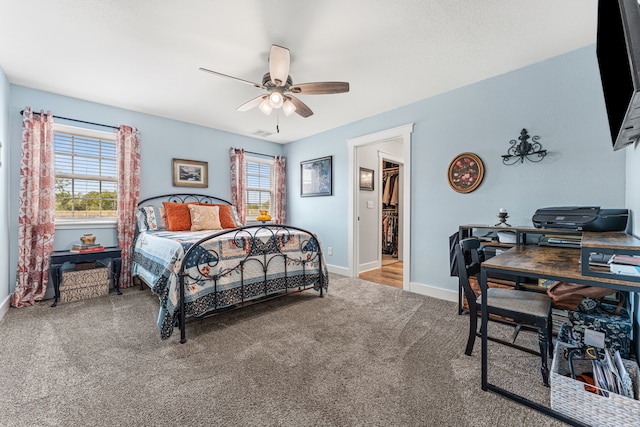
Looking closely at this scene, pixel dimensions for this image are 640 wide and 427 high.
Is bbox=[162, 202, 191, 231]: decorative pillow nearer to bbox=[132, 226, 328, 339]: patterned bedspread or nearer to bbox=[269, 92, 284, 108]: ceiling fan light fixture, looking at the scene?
bbox=[132, 226, 328, 339]: patterned bedspread

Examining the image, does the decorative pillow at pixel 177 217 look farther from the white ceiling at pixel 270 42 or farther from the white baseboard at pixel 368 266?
the white baseboard at pixel 368 266

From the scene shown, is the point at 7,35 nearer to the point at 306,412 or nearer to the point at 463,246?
the point at 306,412

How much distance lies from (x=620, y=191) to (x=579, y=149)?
46 centimetres

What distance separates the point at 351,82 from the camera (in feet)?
9.99

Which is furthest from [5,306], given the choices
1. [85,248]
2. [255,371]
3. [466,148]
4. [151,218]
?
[466,148]

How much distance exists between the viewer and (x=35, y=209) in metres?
3.12

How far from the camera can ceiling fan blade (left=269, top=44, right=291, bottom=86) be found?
2148 mm

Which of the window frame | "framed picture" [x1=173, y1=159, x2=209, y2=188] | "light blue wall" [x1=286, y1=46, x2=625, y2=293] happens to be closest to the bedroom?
"light blue wall" [x1=286, y1=46, x2=625, y2=293]

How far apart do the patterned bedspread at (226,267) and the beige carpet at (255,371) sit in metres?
0.25

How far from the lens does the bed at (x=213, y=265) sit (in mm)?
2297

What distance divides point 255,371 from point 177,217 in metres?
2.69

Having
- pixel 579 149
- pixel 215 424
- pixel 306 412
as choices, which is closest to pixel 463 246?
pixel 306 412

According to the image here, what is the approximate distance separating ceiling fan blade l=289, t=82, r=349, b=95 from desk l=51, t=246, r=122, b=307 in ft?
9.75

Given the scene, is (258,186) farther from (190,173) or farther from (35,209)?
(35,209)
